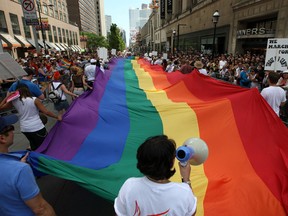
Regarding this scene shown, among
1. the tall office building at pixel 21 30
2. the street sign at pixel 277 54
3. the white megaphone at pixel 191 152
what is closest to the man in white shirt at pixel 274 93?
the street sign at pixel 277 54

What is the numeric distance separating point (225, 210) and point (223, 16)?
2539 centimetres

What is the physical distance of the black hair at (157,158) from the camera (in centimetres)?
136

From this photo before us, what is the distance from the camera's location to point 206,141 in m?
3.59

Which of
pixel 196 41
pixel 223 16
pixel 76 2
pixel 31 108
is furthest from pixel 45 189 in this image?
pixel 76 2

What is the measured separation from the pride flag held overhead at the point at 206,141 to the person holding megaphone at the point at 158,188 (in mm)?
1092

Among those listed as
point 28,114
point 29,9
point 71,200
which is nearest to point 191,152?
point 71,200

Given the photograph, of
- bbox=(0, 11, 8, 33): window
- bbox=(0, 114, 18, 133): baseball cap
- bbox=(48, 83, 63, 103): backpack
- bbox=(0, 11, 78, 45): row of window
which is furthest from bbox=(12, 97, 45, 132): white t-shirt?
bbox=(0, 11, 8, 33): window

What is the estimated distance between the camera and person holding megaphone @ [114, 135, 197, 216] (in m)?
1.37

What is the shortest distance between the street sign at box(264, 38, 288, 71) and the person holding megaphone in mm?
7131

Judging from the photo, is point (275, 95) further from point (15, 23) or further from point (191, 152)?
point (15, 23)

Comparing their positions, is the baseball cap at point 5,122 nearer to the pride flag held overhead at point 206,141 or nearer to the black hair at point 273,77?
the pride flag held overhead at point 206,141

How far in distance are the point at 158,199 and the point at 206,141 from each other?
2383 mm

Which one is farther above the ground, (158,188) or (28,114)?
(158,188)

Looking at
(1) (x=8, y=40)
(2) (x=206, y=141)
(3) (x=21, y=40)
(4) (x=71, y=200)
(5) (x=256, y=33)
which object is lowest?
(4) (x=71, y=200)
